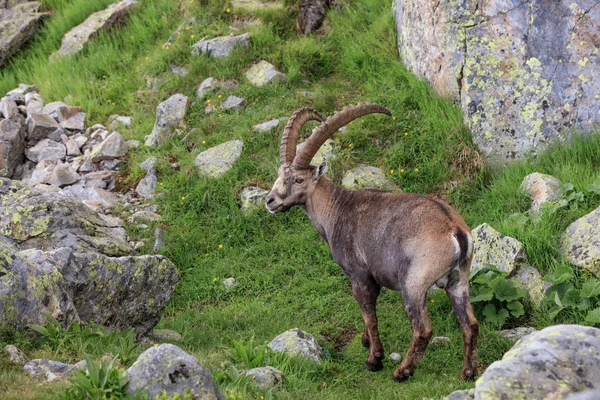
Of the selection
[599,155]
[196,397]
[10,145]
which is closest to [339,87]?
[599,155]

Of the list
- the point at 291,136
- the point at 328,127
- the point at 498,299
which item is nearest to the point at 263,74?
the point at 291,136

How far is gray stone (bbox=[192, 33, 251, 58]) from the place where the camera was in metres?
15.1

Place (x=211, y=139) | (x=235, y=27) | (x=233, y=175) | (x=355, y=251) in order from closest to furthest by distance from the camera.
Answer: (x=355, y=251) → (x=233, y=175) → (x=211, y=139) → (x=235, y=27)

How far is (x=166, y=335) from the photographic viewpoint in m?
9.76

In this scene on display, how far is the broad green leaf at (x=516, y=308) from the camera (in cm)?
937

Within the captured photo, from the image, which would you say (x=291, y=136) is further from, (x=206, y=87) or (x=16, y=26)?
(x=16, y=26)

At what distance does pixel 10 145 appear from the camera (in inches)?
562

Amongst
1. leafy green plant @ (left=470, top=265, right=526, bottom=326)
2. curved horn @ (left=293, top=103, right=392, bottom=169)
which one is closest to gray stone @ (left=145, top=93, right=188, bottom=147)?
curved horn @ (left=293, top=103, right=392, bottom=169)

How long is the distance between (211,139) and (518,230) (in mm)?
5856

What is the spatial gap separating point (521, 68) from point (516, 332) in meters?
4.39

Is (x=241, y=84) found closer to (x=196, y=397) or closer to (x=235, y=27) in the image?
(x=235, y=27)

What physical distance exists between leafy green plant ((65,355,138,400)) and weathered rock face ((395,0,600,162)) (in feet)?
24.8

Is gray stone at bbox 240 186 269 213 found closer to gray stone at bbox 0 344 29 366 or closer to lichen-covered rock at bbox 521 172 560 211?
lichen-covered rock at bbox 521 172 560 211

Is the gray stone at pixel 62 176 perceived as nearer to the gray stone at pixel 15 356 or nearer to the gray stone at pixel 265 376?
the gray stone at pixel 15 356
